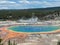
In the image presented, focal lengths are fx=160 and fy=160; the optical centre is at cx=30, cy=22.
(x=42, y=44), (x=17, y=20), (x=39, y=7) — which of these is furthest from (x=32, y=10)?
(x=42, y=44)

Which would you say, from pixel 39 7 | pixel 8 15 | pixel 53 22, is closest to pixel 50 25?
pixel 53 22

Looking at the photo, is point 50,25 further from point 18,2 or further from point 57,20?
point 18,2

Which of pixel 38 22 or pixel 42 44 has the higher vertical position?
pixel 42 44

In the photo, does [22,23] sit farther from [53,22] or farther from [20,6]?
[53,22]

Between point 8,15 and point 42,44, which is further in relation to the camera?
point 8,15

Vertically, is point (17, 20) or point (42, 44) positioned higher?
point (42, 44)

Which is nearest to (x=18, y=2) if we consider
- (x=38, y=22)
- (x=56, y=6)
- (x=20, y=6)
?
(x=20, y=6)

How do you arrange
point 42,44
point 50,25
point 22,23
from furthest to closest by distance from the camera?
1. point 22,23
2. point 50,25
3. point 42,44

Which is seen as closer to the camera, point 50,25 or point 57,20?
point 50,25

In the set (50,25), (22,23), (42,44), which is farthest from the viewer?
(22,23)
